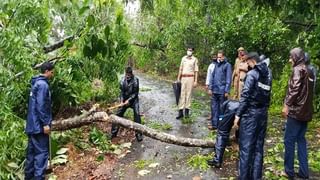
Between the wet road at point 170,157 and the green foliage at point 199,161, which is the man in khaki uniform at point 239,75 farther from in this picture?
the green foliage at point 199,161

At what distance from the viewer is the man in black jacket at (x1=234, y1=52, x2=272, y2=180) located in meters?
5.71

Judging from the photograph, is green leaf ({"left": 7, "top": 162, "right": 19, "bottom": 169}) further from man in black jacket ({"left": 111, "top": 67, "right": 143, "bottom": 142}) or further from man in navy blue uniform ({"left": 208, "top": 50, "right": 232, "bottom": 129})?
man in navy blue uniform ({"left": 208, "top": 50, "right": 232, "bottom": 129})

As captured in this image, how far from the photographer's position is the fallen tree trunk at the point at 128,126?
782 cm

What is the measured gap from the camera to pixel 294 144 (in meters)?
6.05

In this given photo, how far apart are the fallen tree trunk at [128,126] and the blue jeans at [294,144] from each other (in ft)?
5.90

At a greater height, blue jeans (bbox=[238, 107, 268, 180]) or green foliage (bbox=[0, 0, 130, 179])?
green foliage (bbox=[0, 0, 130, 179])

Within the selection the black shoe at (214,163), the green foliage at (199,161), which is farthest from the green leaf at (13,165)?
the black shoe at (214,163)

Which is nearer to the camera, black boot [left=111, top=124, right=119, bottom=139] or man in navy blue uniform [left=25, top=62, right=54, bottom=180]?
man in navy blue uniform [left=25, top=62, right=54, bottom=180]

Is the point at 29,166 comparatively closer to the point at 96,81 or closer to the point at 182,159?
the point at 182,159

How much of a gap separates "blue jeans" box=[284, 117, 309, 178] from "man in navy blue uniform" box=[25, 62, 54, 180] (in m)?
3.80

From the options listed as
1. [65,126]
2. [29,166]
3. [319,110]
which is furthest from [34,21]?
[319,110]

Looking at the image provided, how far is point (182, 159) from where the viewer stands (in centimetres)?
750

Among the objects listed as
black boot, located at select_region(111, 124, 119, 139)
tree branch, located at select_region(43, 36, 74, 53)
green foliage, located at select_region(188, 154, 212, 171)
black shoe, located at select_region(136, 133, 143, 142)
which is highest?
tree branch, located at select_region(43, 36, 74, 53)

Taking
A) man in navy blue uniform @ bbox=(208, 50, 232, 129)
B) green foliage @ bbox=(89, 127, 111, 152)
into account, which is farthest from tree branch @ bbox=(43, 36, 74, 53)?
man in navy blue uniform @ bbox=(208, 50, 232, 129)
